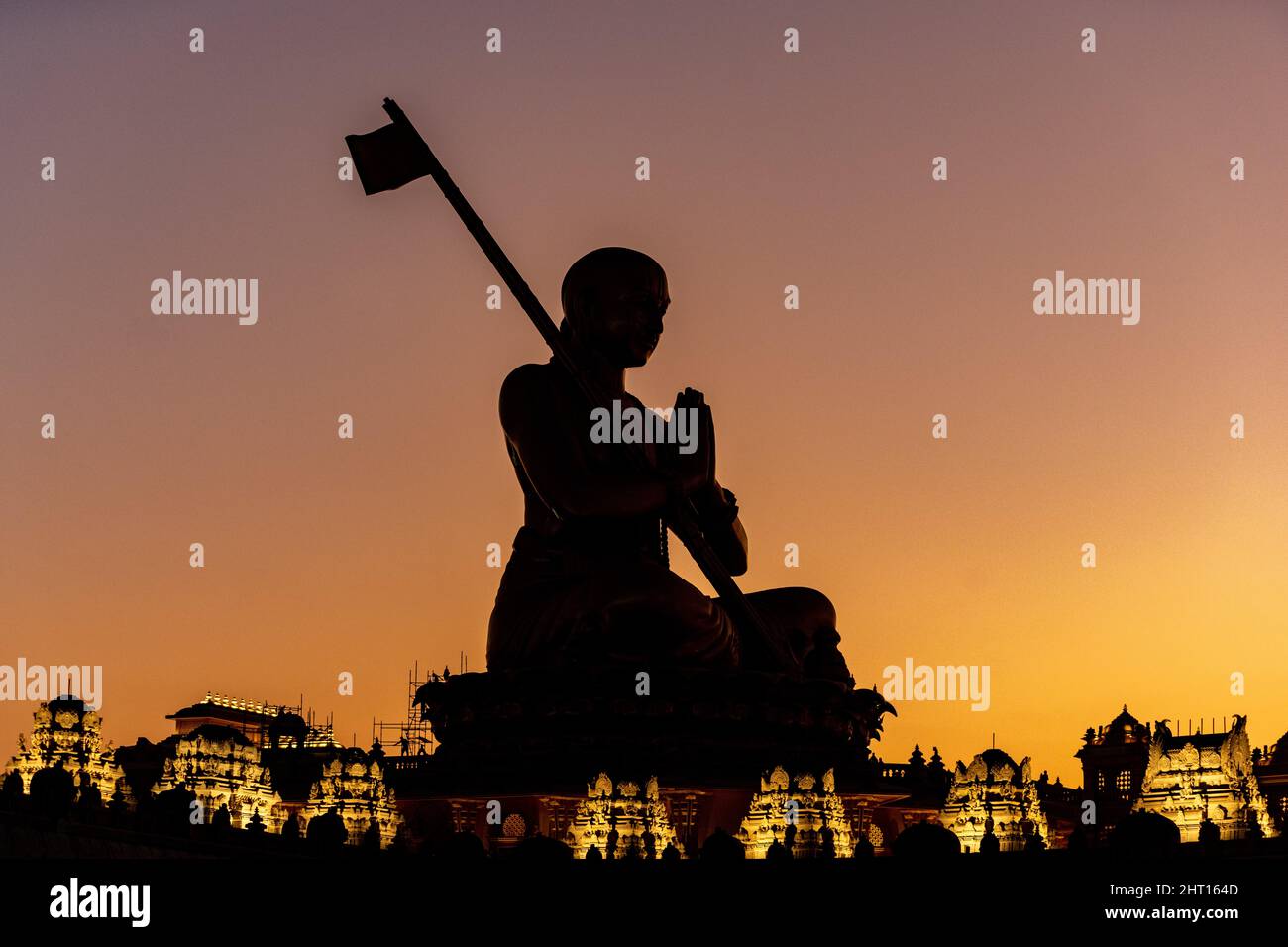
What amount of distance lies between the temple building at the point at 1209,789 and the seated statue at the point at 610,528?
5.06 metres

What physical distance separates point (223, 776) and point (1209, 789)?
9.45 metres

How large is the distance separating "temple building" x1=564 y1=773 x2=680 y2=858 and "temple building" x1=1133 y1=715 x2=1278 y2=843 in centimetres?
414

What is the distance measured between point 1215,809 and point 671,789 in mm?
5283

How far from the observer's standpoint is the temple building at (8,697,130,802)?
20344mm

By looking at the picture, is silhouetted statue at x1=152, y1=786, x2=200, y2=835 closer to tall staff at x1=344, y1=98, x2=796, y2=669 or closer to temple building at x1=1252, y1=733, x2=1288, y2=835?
tall staff at x1=344, y1=98, x2=796, y2=669

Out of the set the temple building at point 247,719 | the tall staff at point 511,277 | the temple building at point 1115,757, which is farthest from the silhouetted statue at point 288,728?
the tall staff at point 511,277

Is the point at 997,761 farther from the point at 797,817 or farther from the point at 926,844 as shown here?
the point at 926,844

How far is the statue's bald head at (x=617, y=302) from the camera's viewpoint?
71.2 ft

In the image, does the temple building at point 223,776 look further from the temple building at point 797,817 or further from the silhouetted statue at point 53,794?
the temple building at point 797,817

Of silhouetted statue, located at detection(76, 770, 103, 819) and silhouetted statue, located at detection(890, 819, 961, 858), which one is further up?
silhouetted statue, located at detection(76, 770, 103, 819)

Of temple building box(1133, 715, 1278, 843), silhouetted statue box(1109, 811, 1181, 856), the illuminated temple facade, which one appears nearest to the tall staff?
the illuminated temple facade

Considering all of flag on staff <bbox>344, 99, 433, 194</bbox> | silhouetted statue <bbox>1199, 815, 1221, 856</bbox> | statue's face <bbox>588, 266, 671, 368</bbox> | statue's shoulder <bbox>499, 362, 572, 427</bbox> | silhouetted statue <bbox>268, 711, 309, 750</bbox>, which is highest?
flag on staff <bbox>344, 99, 433, 194</bbox>

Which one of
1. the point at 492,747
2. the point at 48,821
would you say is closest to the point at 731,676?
the point at 492,747
